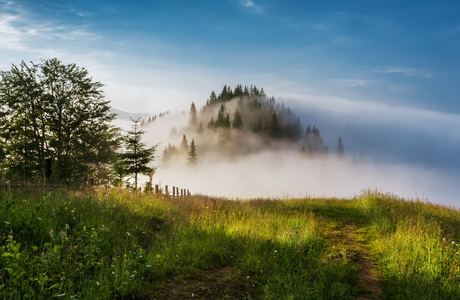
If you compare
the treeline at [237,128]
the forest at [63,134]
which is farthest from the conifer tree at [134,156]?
the treeline at [237,128]

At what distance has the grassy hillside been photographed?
4.68 metres

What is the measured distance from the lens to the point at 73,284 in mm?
4578

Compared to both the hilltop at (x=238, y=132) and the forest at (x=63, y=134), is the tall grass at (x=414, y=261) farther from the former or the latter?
the hilltop at (x=238, y=132)

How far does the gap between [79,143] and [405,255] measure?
109 ft

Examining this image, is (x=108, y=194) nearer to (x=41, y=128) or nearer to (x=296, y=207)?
(x=296, y=207)

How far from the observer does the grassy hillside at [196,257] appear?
4684mm

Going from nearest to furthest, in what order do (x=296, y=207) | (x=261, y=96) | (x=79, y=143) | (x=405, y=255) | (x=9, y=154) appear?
(x=405, y=255)
(x=296, y=207)
(x=9, y=154)
(x=79, y=143)
(x=261, y=96)

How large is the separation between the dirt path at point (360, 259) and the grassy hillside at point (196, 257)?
1.2 inches

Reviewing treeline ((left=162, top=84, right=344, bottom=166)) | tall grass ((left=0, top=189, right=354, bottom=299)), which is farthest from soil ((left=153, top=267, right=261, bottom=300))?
treeline ((left=162, top=84, right=344, bottom=166))

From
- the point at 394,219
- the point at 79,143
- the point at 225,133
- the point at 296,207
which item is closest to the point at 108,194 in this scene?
the point at 296,207

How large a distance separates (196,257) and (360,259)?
3.81 metres

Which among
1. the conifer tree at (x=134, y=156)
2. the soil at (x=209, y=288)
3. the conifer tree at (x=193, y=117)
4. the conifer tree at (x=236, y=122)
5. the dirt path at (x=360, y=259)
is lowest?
the dirt path at (x=360, y=259)

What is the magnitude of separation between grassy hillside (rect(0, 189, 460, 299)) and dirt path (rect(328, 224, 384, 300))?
0.03 meters

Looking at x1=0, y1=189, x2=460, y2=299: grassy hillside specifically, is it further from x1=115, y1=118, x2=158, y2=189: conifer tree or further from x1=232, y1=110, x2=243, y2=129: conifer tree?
x1=232, y1=110, x2=243, y2=129: conifer tree
